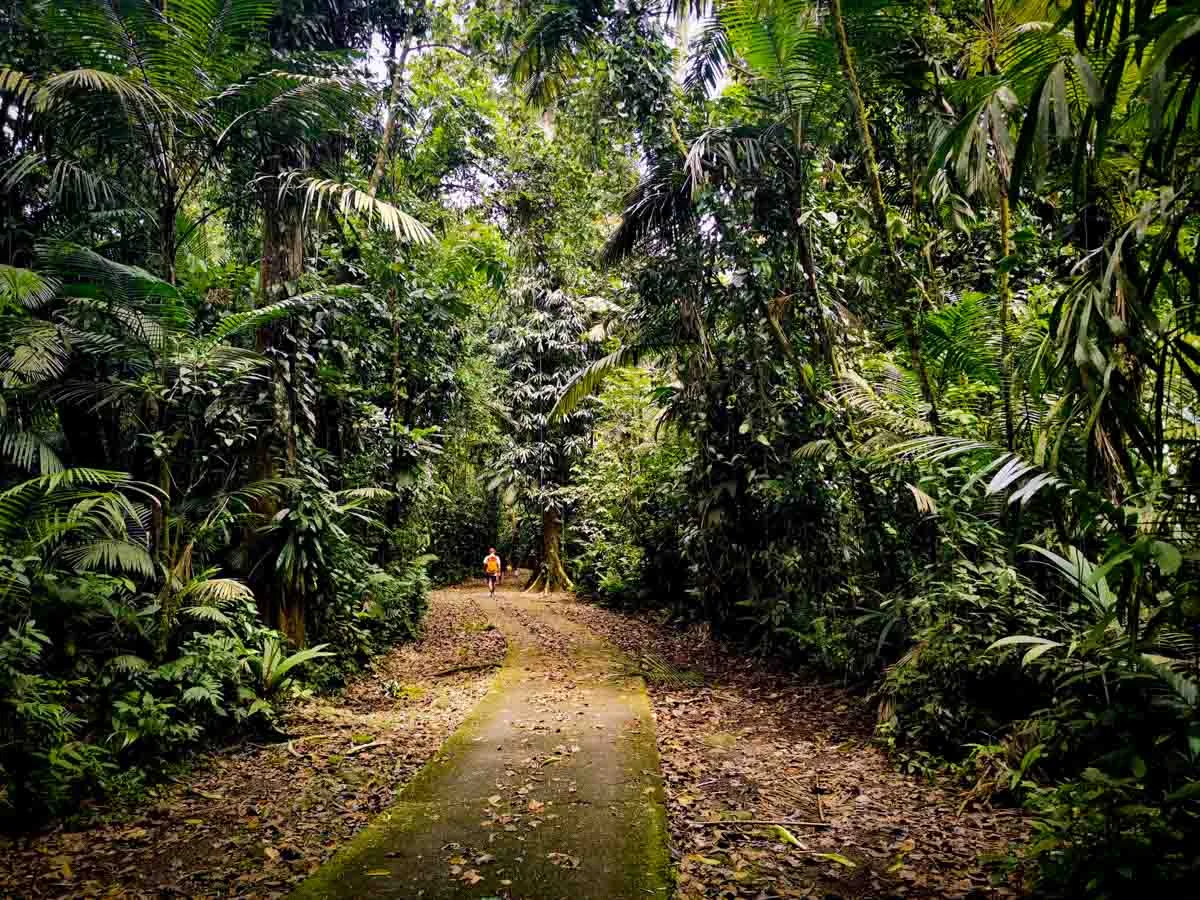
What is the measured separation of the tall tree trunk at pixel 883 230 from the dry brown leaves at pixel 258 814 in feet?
16.0

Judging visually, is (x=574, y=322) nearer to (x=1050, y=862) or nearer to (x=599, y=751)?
(x=599, y=751)

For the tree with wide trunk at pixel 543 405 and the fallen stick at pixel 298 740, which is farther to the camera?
the tree with wide trunk at pixel 543 405

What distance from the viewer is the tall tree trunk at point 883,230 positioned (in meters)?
5.22

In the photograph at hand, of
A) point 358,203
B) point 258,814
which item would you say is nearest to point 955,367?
point 358,203

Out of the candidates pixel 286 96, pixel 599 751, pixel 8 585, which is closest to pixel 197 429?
pixel 8 585

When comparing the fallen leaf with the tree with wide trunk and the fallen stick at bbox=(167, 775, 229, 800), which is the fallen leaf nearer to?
the fallen stick at bbox=(167, 775, 229, 800)

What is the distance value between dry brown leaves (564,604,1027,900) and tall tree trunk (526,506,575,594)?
1113 centimetres

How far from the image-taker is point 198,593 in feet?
17.0

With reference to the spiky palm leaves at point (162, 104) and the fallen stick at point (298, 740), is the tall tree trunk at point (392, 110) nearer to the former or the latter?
the spiky palm leaves at point (162, 104)

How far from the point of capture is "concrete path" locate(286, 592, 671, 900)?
122 inches

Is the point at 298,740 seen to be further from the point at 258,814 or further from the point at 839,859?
the point at 839,859

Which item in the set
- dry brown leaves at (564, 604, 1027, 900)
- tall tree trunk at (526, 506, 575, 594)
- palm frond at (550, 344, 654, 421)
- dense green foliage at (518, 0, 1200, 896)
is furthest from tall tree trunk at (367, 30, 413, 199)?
tall tree trunk at (526, 506, 575, 594)

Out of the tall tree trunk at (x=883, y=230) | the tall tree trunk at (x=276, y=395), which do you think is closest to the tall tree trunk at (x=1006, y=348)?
the tall tree trunk at (x=883, y=230)

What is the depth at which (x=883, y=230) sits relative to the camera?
5418 millimetres
